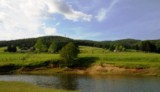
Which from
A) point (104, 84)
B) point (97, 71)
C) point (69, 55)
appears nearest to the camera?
point (104, 84)

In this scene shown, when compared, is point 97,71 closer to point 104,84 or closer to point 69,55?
point 69,55

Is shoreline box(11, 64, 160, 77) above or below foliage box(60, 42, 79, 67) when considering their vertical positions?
below

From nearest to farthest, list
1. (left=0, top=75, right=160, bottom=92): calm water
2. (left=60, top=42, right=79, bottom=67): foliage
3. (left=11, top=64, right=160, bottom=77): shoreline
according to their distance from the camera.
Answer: (left=0, top=75, right=160, bottom=92): calm water, (left=11, top=64, right=160, bottom=77): shoreline, (left=60, top=42, right=79, bottom=67): foliage

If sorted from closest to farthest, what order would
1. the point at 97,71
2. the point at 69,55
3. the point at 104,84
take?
the point at 104,84 < the point at 97,71 < the point at 69,55

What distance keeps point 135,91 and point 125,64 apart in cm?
5665

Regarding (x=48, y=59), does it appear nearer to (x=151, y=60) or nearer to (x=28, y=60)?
(x=28, y=60)

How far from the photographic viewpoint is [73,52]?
438 feet

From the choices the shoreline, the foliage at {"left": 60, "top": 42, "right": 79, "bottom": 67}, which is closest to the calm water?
the shoreline

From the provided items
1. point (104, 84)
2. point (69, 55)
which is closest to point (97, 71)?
point (69, 55)

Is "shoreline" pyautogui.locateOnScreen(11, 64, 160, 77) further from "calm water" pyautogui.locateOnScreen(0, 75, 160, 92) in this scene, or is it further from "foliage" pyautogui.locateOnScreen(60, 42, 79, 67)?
"calm water" pyautogui.locateOnScreen(0, 75, 160, 92)

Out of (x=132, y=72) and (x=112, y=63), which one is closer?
(x=132, y=72)

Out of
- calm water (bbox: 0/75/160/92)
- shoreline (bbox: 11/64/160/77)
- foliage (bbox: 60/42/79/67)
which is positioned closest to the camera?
calm water (bbox: 0/75/160/92)

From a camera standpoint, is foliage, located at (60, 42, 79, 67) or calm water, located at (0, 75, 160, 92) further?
foliage, located at (60, 42, 79, 67)

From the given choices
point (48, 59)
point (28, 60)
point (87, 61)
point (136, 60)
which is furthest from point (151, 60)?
point (28, 60)
